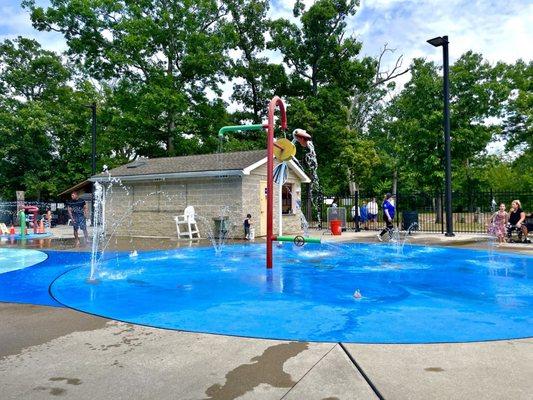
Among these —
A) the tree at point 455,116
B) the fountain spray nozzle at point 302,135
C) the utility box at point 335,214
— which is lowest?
the utility box at point 335,214

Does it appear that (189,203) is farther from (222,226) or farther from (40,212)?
(40,212)

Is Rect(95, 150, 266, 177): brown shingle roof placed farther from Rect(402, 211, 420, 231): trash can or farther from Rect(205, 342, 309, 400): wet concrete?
Rect(205, 342, 309, 400): wet concrete

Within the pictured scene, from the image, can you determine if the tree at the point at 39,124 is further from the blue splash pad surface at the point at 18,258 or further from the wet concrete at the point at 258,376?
the wet concrete at the point at 258,376

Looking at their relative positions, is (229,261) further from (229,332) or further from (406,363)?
(406,363)

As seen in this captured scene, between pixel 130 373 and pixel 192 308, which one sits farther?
pixel 192 308

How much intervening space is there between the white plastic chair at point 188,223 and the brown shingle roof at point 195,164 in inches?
78.4

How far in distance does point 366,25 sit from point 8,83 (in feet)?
116

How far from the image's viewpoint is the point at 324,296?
7.14 m

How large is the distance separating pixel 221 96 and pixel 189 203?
21.3m

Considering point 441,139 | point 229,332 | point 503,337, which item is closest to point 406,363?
point 503,337

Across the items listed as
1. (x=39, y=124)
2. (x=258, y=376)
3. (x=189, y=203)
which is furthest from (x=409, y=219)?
(x=39, y=124)

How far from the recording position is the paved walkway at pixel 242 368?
330 cm

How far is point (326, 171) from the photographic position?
120ft

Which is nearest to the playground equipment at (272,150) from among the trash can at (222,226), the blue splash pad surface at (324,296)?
the blue splash pad surface at (324,296)
